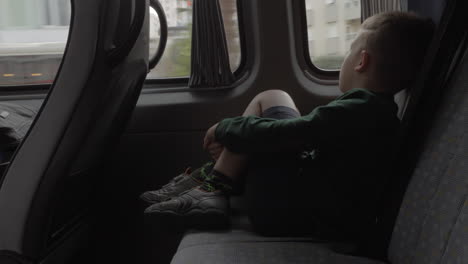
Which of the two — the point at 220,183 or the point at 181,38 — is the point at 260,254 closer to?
the point at 220,183

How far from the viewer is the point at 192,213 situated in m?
1.26

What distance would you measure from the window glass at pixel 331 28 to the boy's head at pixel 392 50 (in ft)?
2.78

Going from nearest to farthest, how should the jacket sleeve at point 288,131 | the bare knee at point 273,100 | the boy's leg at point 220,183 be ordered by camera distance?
the jacket sleeve at point 288,131 → the boy's leg at point 220,183 → the bare knee at point 273,100

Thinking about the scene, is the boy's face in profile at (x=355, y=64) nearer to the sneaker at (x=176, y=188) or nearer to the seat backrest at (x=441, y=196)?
the seat backrest at (x=441, y=196)

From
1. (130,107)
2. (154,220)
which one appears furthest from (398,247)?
(130,107)

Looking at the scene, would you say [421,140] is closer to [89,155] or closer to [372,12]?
[89,155]

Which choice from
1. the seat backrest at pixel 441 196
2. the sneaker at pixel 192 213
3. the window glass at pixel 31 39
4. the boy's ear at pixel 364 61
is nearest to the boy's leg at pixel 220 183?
the sneaker at pixel 192 213

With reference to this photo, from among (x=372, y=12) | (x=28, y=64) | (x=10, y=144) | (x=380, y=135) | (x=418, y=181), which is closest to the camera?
(x=418, y=181)

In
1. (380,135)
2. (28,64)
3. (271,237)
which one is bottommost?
(271,237)

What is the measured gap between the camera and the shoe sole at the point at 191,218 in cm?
126

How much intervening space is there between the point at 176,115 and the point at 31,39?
28.9 inches

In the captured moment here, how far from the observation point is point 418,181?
3.42 feet

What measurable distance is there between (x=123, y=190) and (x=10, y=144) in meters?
0.63

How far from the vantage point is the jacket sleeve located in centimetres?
117
